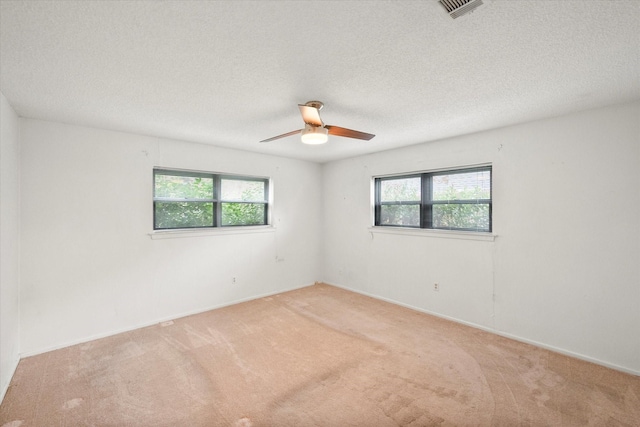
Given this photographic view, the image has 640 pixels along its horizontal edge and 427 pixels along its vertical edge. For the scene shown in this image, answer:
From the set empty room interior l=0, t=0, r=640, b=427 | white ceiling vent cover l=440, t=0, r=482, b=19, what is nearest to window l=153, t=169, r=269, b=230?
empty room interior l=0, t=0, r=640, b=427

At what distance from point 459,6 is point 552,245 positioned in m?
2.77

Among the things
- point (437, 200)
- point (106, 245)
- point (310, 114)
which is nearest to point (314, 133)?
point (310, 114)

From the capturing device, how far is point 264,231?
4859 mm

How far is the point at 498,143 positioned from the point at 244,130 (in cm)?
307

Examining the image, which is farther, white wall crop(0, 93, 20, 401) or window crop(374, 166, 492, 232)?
window crop(374, 166, 492, 232)

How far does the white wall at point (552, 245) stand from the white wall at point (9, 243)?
442 cm

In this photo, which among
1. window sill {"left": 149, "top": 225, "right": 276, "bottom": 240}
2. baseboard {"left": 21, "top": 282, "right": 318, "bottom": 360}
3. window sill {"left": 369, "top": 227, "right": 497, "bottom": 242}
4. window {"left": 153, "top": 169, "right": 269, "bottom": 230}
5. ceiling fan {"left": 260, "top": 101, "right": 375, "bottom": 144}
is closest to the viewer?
ceiling fan {"left": 260, "top": 101, "right": 375, "bottom": 144}

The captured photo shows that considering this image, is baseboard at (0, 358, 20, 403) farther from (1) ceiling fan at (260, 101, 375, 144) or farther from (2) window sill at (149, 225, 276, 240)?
(1) ceiling fan at (260, 101, 375, 144)

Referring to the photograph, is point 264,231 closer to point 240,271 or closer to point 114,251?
point 240,271

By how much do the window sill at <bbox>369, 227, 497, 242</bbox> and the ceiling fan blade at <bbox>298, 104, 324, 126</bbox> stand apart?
7.99ft

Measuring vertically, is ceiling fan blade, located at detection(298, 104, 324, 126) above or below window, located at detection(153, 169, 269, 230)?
above

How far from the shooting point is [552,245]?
2.97 meters

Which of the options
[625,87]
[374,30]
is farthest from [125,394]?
[625,87]

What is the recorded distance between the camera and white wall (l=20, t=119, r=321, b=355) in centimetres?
296
